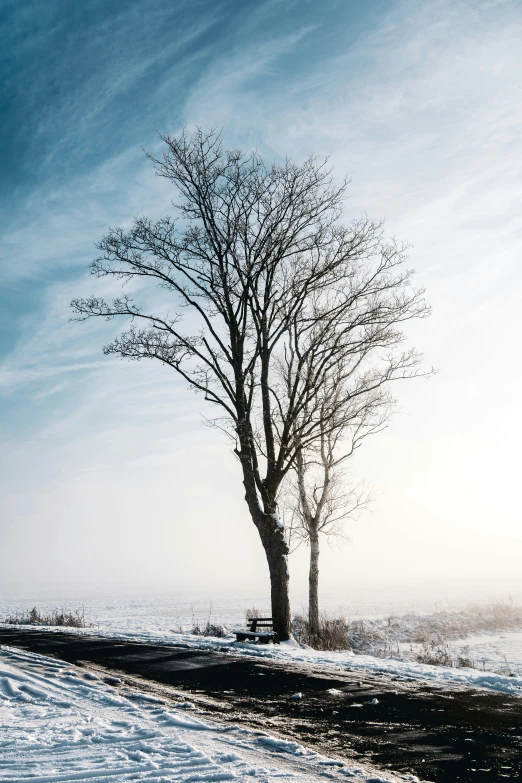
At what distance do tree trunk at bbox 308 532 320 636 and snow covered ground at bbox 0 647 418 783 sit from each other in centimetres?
1467

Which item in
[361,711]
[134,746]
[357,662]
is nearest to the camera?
[134,746]

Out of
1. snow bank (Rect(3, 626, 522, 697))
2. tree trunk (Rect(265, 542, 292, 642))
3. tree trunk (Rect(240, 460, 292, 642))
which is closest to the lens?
snow bank (Rect(3, 626, 522, 697))

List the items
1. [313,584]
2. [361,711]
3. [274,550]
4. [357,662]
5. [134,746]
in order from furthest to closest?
[313,584] < [274,550] < [357,662] < [361,711] < [134,746]

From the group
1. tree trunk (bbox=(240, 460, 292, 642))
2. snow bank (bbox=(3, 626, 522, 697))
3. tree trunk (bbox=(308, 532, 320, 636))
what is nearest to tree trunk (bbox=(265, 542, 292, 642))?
tree trunk (bbox=(240, 460, 292, 642))

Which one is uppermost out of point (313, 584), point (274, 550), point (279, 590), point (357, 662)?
point (274, 550)

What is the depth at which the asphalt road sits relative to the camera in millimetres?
4785

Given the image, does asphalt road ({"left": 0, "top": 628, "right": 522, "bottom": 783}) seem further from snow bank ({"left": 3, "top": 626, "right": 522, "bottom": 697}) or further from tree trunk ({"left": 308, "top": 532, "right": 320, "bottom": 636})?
tree trunk ({"left": 308, "top": 532, "right": 320, "bottom": 636})

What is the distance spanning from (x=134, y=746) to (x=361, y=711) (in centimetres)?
280

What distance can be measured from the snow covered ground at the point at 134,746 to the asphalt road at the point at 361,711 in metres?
0.39

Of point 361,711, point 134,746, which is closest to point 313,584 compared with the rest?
point 361,711

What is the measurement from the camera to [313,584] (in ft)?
73.6

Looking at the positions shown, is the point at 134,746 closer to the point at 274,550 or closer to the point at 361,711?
the point at 361,711

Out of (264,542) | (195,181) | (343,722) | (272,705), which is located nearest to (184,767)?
(343,722)

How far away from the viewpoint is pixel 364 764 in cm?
462
